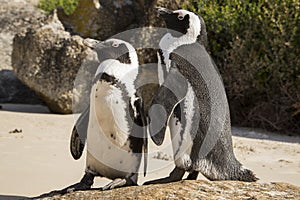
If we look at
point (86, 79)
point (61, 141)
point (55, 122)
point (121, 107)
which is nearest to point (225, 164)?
point (121, 107)

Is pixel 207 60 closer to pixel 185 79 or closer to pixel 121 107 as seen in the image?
pixel 185 79

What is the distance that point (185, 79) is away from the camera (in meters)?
3.41

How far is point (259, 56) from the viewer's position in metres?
8.06

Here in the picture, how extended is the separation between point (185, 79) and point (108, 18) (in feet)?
19.1

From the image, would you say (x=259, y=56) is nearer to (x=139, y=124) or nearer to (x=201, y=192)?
(x=139, y=124)

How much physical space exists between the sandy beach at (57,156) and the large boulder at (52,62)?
561mm

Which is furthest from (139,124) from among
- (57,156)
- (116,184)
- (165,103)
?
(57,156)

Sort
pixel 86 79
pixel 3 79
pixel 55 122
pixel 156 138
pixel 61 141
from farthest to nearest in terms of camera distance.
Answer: pixel 3 79
pixel 86 79
pixel 55 122
pixel 61 141
pixel 156 138

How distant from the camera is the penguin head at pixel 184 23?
11.5 ft

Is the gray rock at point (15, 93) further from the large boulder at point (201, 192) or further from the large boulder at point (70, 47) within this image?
the large boulder at point (201, 192)

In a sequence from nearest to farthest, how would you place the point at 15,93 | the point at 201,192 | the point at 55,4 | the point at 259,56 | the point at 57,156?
the point at 201,192, the point at 57,156, the point at 259,56, the point at 15,93, the point at 55,4

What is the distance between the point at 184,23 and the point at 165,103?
548 mm

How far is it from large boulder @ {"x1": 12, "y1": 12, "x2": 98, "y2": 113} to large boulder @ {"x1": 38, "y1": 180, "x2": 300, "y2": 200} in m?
5.06

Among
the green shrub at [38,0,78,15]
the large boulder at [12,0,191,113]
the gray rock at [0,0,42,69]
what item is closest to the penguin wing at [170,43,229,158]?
the large boulder at [12,0,191,113]
